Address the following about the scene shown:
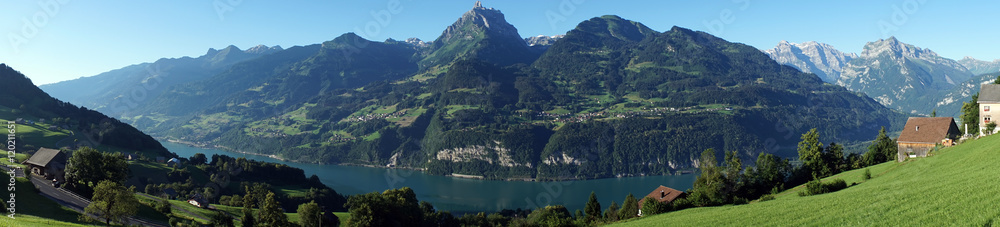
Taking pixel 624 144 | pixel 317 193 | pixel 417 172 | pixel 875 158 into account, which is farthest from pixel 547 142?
pixel 875 158

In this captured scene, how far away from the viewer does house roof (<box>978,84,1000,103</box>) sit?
3794 centimetres

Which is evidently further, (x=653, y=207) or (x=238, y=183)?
(x=238, y=183)

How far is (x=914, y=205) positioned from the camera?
15031 mm

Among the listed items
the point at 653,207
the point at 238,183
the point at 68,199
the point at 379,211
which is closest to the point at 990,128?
the point at 653,207

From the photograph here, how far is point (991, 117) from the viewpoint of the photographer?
124 ft

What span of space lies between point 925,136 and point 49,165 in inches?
2932

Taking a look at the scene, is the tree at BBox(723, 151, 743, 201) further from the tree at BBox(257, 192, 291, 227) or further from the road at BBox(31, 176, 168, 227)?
the road at BBox(31, 176, 168, 227)

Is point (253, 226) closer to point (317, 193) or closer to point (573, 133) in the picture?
point (317, 193)

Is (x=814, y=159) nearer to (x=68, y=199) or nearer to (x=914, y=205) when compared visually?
(x=914, y=205)

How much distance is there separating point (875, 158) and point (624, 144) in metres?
143

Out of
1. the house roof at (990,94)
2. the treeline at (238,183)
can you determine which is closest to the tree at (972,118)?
the house roof at (990,94)

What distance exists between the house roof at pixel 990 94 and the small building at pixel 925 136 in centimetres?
289

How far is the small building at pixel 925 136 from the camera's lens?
3741 centimetres

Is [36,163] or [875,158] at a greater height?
[875,158]
